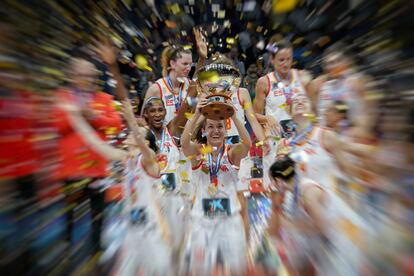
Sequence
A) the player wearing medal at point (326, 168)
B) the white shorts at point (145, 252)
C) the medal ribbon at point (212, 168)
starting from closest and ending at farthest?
the player wearing medal at point (326, 168), the white shorts at point (145, 252), the medal ribbon at point (212, 168)

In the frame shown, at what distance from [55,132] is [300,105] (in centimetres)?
170

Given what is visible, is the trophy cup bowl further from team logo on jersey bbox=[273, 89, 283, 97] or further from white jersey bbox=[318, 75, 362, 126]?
team logo on jersey bbox=[273, 89, 283, 97]

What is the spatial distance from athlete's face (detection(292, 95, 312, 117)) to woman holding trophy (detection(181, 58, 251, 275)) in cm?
56

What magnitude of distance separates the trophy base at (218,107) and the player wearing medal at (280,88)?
2.97 feet

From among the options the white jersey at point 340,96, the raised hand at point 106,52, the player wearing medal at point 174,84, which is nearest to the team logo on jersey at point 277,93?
the white jersey at point 340,96

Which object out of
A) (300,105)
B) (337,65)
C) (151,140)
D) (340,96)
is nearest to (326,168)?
(340,96)

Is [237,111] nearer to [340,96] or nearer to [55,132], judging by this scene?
[340,96]

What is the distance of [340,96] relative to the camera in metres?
2.26

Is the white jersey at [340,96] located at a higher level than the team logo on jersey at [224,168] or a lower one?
higher

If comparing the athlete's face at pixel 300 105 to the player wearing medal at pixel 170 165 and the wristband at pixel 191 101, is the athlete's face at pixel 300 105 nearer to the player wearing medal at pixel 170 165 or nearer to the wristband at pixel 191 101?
the wristband at pixel 191 101

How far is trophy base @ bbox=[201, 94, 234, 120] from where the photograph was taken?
7.63 feet

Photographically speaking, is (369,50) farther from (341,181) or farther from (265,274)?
(265,274)

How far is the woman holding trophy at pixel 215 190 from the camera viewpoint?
2295mm

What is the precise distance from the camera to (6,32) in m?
1.43
